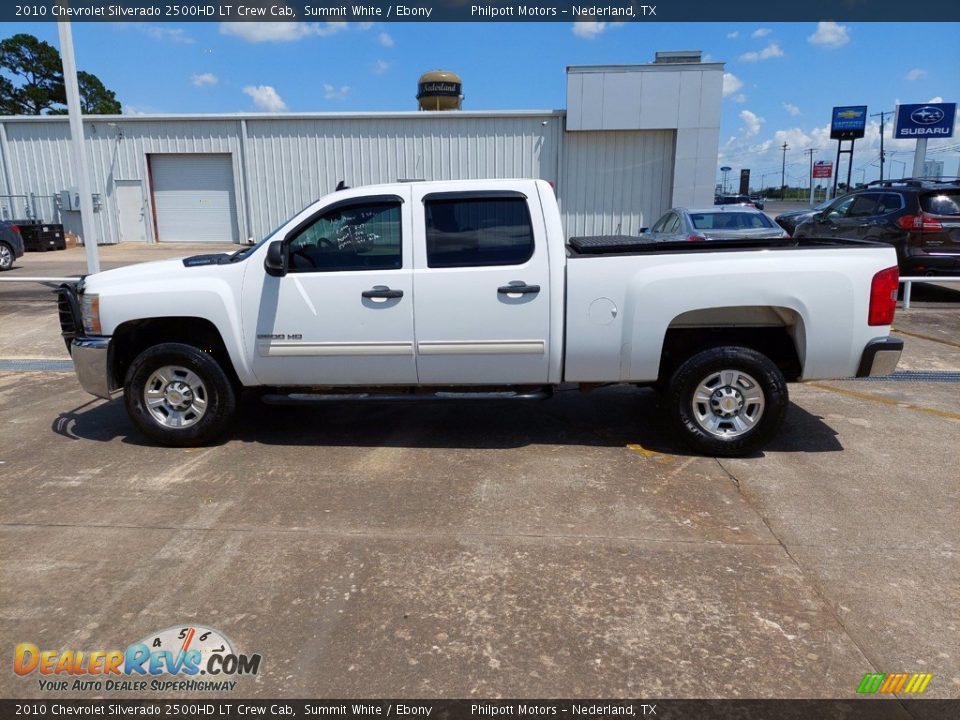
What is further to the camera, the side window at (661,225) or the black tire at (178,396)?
the side window at (661,225)

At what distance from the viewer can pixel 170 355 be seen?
Answer: 205 inches

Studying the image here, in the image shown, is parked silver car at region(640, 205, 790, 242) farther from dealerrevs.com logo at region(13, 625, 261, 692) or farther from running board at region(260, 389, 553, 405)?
dealerrevs.com logo at region(13, 625, 261, 692)

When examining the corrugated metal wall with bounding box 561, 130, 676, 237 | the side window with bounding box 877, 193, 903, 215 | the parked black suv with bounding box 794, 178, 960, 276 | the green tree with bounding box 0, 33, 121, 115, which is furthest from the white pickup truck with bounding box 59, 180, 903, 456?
the green tree with bounding box 0, 33, 121, 115

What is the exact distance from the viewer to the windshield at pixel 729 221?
1198 centimetres

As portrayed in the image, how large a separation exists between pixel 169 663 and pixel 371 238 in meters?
3.13

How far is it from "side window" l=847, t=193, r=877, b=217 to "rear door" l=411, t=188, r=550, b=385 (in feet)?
32.9

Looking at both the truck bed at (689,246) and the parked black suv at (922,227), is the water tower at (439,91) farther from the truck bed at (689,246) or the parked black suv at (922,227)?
the truck bed at (689,246)

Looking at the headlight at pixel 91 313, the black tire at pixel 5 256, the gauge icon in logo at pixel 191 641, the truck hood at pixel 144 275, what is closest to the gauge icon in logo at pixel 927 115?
the truck hood at pixel 144 275

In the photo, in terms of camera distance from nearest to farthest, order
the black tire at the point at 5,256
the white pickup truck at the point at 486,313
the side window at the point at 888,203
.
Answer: the white pickup truck at the point at 486,313 < the side window at the point at 888,203 < the black tire at the point at 5,256

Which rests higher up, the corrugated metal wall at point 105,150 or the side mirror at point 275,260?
the corrugated metal wall at point 105,150

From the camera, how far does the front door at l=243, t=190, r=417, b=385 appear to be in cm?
498


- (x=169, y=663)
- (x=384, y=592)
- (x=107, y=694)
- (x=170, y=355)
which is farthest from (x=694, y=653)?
(x=170, y=355)

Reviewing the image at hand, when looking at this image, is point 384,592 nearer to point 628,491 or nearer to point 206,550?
point 206,550

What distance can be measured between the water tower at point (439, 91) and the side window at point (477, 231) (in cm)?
2483
